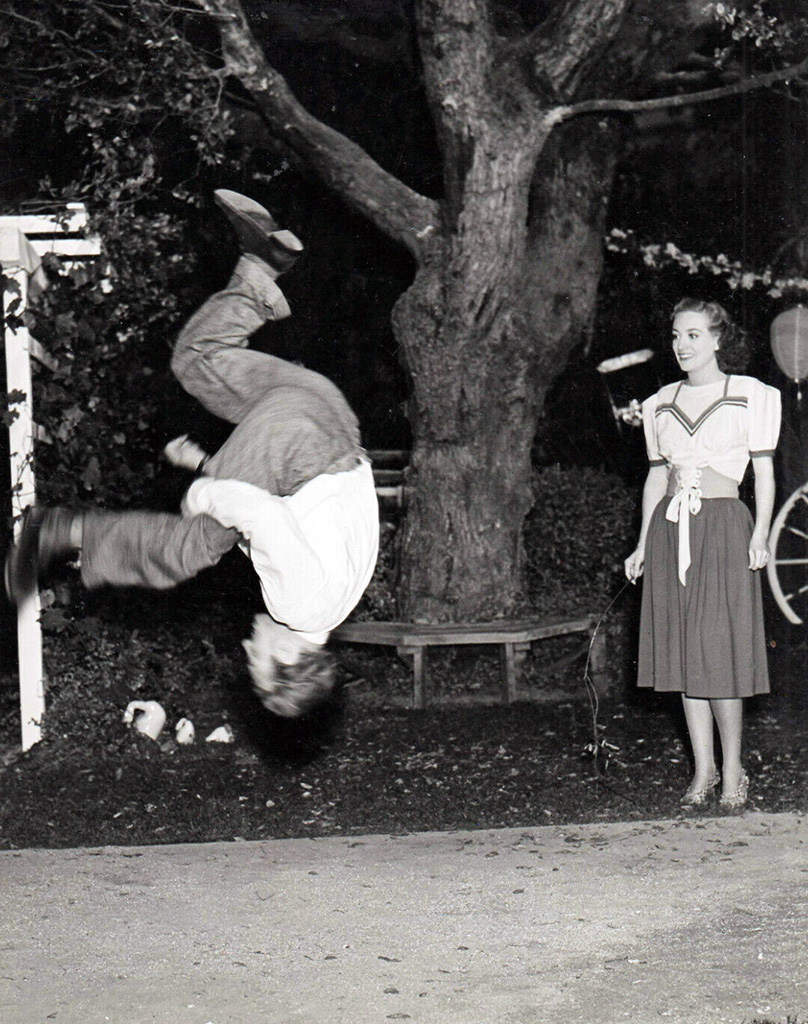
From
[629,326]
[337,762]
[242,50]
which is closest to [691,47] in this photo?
[629,326]

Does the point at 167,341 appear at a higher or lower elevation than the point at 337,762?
higher

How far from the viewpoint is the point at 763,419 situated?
4711mm

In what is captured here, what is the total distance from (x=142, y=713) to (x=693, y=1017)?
11.8ft

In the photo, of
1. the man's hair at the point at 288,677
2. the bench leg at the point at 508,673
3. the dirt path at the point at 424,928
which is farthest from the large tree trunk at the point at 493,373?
the man's hair at the point at 288,677

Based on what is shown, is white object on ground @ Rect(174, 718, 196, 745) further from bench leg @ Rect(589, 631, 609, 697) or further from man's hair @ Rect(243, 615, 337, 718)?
man's hair @ Rect(243, 615, 337, 718)

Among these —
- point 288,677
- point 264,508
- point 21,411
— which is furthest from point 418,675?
point 264,508

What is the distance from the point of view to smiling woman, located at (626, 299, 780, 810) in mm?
4723

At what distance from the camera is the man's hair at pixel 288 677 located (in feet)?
11.6

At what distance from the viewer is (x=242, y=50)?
6.31 meters

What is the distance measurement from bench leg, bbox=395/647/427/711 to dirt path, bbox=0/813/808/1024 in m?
2.11

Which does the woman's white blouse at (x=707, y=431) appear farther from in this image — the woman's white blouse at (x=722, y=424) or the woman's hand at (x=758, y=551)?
the woman's hand at (x=758, y=551)

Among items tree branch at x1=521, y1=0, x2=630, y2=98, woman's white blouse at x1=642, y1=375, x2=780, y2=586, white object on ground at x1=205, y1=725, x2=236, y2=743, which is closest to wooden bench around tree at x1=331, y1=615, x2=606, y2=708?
white object on ground at x1=205, y1=725, x2=236, y2=743

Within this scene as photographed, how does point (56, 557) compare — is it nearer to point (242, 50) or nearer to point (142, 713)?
point (142, 713)

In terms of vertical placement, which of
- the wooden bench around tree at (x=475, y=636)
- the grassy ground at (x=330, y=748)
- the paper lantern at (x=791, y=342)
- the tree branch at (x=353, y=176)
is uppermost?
the tree branch at (x=353, y=176)
